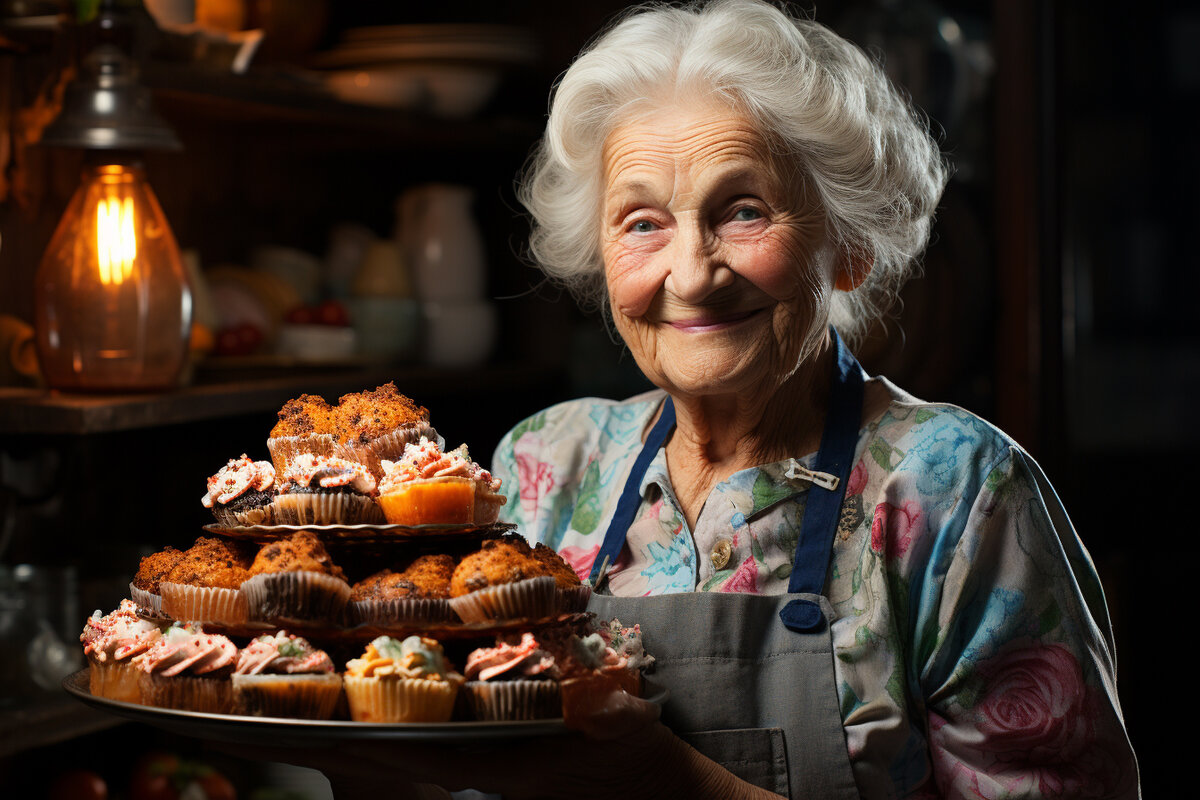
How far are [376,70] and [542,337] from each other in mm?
835

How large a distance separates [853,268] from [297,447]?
2.36 feet

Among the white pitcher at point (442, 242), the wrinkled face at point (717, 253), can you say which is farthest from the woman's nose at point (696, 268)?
the white pitcher at point (442, 242)

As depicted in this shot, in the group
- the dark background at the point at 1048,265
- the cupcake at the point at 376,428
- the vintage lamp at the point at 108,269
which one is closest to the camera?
the cupcake at the point at 376,428

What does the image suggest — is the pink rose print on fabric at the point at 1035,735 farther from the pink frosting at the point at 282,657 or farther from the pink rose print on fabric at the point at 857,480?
the pink frosting at the point at 282,657

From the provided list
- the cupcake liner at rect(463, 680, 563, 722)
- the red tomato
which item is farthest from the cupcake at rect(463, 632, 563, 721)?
the red tomato

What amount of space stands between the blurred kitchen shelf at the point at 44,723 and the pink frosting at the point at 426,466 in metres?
0.85

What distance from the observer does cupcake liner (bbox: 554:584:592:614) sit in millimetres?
1127

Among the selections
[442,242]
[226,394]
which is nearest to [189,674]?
[226,394]

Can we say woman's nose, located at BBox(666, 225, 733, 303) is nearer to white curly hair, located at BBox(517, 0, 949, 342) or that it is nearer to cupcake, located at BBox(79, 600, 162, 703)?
white curly hair, located at BBox(517, 0, 949, 342)

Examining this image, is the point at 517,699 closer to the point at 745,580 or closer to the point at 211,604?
the point at 211,604

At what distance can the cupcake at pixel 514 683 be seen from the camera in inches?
41.1

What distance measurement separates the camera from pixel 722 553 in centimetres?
144

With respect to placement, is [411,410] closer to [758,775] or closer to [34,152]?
[758,775]

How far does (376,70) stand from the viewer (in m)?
2.68
